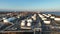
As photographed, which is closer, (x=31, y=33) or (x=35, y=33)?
(x=35, y=33)

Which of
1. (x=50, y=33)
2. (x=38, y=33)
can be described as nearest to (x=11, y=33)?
(x=38, y=33)

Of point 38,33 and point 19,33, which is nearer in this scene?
point 38,33

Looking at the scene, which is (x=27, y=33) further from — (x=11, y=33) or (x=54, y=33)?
(x=54, y=33)

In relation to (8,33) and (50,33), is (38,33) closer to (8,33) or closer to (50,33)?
(50,33)

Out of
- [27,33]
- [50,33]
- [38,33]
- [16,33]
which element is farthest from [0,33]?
[50,33]

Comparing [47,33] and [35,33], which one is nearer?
[35,33]

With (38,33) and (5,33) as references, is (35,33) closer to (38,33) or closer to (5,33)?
(38,33)

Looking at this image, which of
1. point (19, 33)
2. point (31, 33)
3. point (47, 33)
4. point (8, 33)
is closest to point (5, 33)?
point (8, 33)
